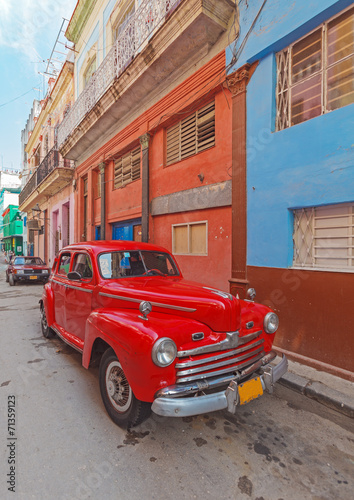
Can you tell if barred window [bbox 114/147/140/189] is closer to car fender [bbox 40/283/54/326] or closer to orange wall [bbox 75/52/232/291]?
orange wall [bbox 75/52/232/291]

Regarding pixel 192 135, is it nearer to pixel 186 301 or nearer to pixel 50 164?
pixel 186 301

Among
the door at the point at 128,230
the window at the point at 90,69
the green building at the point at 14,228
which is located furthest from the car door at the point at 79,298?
the green building at the point at 14,228

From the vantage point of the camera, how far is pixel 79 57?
42.2 feet

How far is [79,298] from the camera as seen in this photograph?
143 inches

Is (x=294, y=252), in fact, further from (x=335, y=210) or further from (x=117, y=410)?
(x=117, y=410)

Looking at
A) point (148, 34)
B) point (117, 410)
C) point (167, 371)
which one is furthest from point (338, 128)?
point (148, 34)

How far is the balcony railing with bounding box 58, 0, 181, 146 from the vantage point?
6.72m

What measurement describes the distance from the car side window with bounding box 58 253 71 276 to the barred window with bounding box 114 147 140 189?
5329 millimetres

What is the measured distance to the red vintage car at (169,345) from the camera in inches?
82.7

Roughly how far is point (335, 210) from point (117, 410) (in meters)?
3.89

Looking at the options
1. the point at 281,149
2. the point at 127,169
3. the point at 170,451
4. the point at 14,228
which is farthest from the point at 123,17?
the point at 14,228

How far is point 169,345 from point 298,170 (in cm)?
357

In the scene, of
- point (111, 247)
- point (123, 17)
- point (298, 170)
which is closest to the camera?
point (111, 247)

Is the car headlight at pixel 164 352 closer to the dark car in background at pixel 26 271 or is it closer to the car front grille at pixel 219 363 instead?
the car front grille at pixel 219 363
